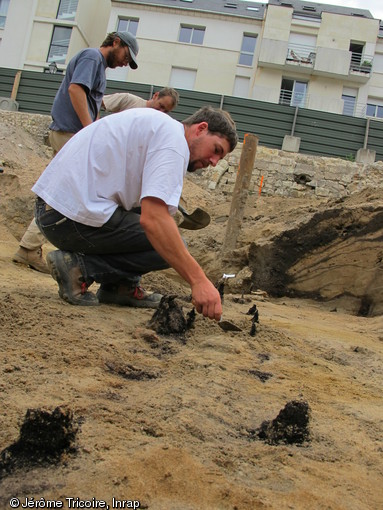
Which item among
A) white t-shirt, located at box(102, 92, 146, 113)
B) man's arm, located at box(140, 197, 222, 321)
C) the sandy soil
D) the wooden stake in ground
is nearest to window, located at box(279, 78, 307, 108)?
the wooden stake in ground

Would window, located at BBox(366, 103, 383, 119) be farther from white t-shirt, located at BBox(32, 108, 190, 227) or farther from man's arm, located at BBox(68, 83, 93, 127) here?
white t-shirt, located at BBox(32, 108, 190, 227)

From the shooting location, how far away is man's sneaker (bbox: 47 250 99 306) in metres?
3.00

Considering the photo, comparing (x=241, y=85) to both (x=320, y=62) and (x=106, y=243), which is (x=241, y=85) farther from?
(x=106, y=243)

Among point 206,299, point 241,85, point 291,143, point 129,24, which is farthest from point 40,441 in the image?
point 129,24

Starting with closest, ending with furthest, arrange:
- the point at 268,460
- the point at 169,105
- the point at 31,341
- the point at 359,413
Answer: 1. the point at 268,460
2. the point at 359,413
3. the point at 31,341
4. the point at 169,105

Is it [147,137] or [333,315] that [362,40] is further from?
[147,137]

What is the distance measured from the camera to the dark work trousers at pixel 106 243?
292 cm

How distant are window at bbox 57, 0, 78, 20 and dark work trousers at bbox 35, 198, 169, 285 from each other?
23.7 metres

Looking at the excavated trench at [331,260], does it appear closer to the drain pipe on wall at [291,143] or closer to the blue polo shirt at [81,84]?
the blue polo shirt at [81,84]

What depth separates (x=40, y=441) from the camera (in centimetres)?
130

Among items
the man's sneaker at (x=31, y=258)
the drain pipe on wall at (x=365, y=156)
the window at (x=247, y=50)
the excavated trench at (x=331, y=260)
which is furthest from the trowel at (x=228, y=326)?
the window at (x=247, y=50)

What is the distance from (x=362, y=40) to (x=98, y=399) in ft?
84.2

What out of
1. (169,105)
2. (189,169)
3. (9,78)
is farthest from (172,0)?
(189,169)

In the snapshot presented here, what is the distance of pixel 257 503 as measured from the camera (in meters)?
1.25
